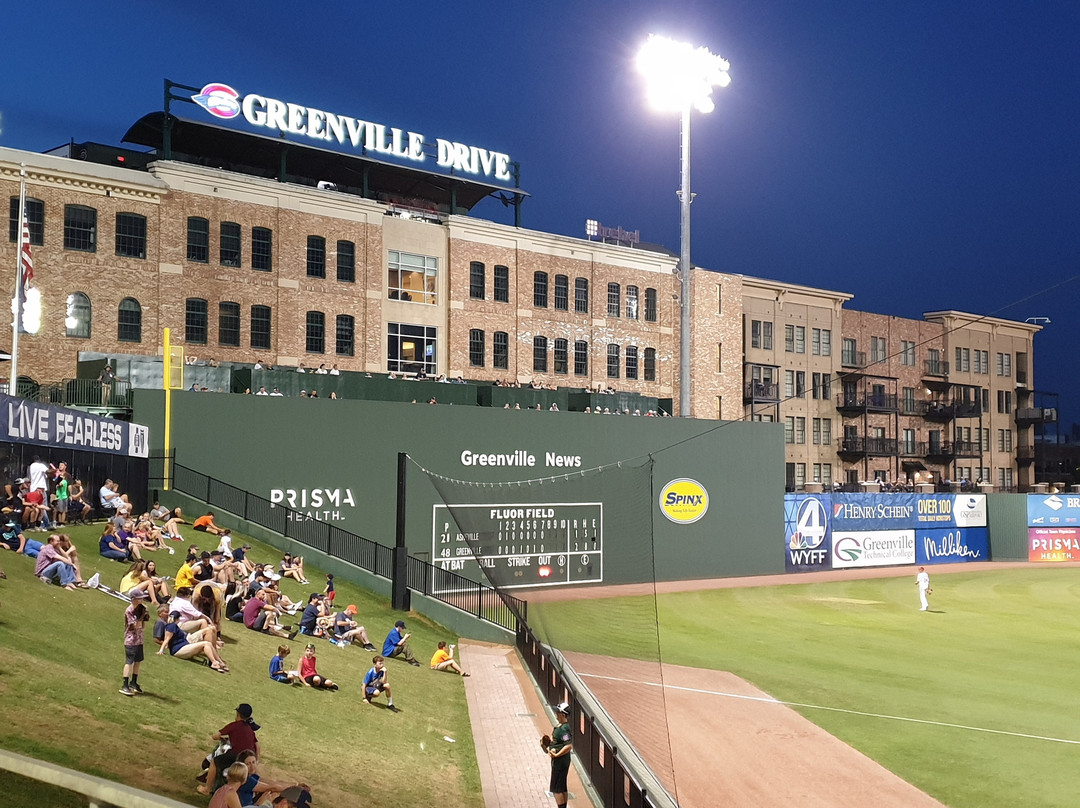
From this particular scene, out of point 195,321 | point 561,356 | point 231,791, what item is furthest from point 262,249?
point 231,791

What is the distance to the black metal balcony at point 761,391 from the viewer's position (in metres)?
64.3

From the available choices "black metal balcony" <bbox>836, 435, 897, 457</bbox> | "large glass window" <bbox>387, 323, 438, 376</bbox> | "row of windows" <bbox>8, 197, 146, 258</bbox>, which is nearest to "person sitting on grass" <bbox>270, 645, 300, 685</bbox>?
"row of windows" <bbox>8, 197, 146, 258</bbox>

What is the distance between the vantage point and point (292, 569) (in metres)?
28.1

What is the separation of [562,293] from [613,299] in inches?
144

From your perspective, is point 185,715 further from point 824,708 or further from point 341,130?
point 341,130

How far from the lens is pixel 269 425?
35.6 metres

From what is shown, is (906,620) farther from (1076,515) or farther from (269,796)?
(1076,515)

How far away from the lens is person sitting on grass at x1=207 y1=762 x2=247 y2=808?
381 inches

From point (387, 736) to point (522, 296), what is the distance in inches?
1495

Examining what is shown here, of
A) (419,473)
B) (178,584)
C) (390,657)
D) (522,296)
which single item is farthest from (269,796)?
(522,296)

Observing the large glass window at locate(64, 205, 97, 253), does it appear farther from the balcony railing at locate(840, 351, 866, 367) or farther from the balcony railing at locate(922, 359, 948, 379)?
the balcony railing at locate(922, 359, 948, 379)

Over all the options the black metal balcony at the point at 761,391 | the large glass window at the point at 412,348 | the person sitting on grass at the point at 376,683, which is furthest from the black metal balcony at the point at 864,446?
the person sitting on grass at the point at 376,683

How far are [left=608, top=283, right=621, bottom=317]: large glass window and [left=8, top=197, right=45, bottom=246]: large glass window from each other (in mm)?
29533

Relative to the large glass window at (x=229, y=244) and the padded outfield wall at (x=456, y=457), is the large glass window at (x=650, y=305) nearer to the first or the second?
the padded outfield wall at (x=456, y=457)
